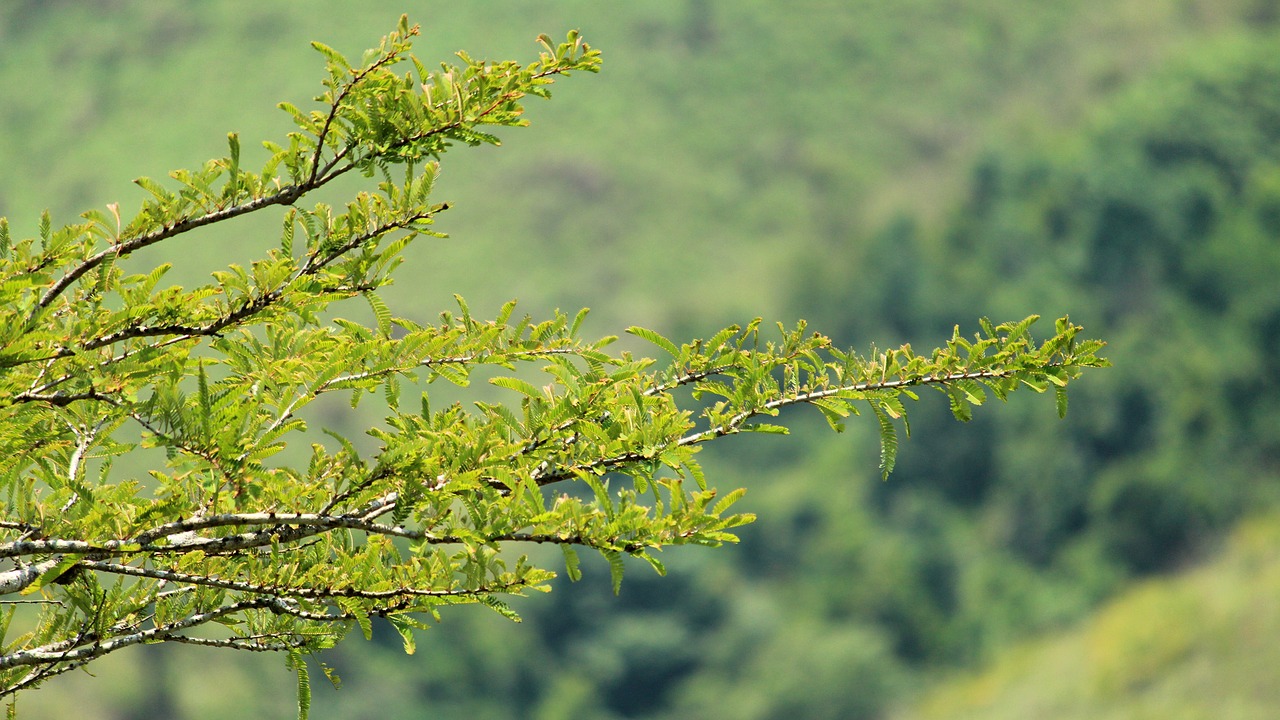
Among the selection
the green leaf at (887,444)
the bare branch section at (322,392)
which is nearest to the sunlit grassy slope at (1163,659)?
the green leaf at (887,444)

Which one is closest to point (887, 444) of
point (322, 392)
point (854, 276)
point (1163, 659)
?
point (322, 392)

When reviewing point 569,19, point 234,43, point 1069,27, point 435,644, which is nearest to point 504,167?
point 569,19

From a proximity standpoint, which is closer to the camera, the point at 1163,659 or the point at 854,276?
the point at 1163,659

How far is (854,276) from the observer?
56.2m

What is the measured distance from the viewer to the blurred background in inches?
1847

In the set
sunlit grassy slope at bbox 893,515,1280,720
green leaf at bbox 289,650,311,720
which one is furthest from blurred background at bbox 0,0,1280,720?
green leaf at bbox 289,650,311,720

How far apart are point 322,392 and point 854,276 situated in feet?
174

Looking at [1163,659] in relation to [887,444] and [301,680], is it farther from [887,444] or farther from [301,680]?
[301,680]

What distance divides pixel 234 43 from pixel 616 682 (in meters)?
33.1

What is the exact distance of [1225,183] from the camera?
5434 centimetres

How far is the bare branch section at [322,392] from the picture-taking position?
3.84 m

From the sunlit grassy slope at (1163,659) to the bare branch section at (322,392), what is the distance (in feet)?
124

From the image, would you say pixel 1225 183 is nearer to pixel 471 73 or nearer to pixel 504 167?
pixel 504 167

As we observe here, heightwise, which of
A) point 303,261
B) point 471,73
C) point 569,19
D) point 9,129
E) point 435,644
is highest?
point 569,19
